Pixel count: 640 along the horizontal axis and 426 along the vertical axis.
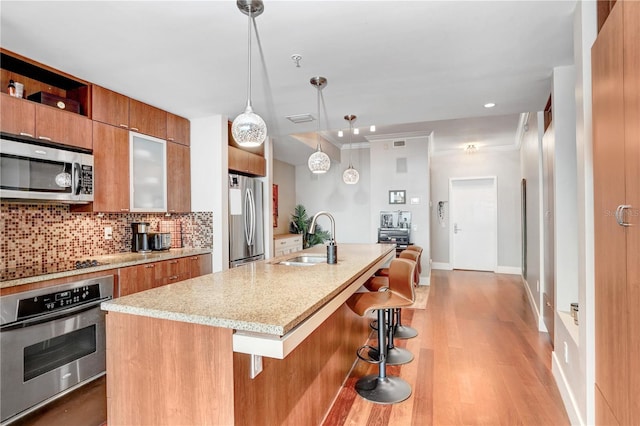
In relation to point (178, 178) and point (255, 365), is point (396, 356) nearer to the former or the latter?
point (255, 365)

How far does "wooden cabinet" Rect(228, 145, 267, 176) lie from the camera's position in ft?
13.7

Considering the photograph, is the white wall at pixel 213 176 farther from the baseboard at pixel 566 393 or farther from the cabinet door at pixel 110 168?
the baseboard at pixel 566 393

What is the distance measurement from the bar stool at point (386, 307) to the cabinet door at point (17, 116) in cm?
275

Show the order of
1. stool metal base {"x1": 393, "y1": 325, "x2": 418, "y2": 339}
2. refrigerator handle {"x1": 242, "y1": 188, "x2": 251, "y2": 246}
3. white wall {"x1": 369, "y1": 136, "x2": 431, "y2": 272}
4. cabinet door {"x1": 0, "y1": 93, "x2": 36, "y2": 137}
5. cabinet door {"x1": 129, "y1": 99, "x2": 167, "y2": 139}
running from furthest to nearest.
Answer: white wall {"x1": 369, "y1": 136, "x2": 431, "y2": 272}, refrigerator handle {"x1": 242, "y1": 188, "x2": 251, "y2": 246}, stool metal base {"x1": 393, "y1": 325, "x2": 418, "y2": 339}, cabinet door {"x1": 129, "y1": 99, "x2": 167, "y2": 139}, cabinet door {"x1": 0, "y1": 93, "x2": 36, "y2": 137}

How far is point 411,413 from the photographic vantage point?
220 cm

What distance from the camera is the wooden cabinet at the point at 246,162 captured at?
4180 millimetres

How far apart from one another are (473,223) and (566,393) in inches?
219

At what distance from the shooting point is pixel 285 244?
19.8 feet

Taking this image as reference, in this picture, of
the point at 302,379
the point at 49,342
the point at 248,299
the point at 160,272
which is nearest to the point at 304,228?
the point at 160,272

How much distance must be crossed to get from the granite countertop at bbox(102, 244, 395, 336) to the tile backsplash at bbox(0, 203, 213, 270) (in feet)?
6.05

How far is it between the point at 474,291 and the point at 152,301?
5357mm

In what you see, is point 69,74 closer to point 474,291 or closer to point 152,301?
point 152,301

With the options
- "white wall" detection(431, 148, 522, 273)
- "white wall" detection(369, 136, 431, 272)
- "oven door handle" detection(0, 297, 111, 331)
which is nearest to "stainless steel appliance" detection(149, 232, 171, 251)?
"oven door handle" detection(0, 297, 111, 331)

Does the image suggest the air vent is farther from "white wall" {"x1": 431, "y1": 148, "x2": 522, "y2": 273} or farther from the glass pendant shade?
"white wall" {"x1": 431, "y1": 148, "x2": 522, "y2": 273}
